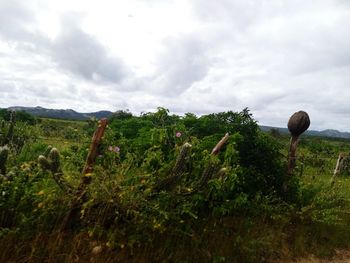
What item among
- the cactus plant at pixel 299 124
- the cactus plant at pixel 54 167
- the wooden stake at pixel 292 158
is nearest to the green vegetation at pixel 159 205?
the cactus plant at pixel 54 167

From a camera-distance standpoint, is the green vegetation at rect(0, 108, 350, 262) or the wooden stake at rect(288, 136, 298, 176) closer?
the green vegetation at rect(0, 108, 350, 262)

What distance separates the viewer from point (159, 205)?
16.6ft

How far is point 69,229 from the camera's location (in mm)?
4754

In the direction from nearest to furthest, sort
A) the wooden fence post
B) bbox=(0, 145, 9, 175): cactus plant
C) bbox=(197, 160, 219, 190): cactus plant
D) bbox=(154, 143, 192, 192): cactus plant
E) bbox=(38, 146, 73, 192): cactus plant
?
bbox=(38, 146, 73, 192): cactus plant < the wooden fence post < bbox=(0, 145, 9, 175): cactus plant < bbox=(154, 143, 192, 192): cactus plant < bbox=(197, 160, 219, 190): cactus plant

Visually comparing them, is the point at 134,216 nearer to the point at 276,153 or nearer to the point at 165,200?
the point at 165,200

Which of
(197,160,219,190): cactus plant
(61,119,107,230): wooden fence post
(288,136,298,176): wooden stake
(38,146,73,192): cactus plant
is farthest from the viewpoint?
(288,136,298,176): wooden stake

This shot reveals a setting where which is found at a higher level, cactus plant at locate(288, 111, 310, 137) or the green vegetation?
cactus plant at locate(288, 111, 310, 137)

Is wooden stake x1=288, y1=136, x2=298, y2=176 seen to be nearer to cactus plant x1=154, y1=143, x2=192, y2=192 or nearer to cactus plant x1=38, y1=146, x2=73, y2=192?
cactus plant x1=154, y1=143, x2=192, y2=192

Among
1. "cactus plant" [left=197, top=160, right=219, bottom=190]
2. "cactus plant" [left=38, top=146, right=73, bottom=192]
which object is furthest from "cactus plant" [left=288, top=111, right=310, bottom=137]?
"cactus plant" [left=38, top=146, right=73, bottom=192]

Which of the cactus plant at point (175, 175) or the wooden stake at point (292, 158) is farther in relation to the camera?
the wooden stake at point (292, 158)

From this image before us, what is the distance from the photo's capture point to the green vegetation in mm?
4562

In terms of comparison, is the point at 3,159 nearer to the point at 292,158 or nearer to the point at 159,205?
the point at 159,205

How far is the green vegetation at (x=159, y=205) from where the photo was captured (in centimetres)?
456

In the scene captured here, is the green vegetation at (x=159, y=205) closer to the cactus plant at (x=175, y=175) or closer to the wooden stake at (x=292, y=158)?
the cactus plant at (x=175, y=175)
